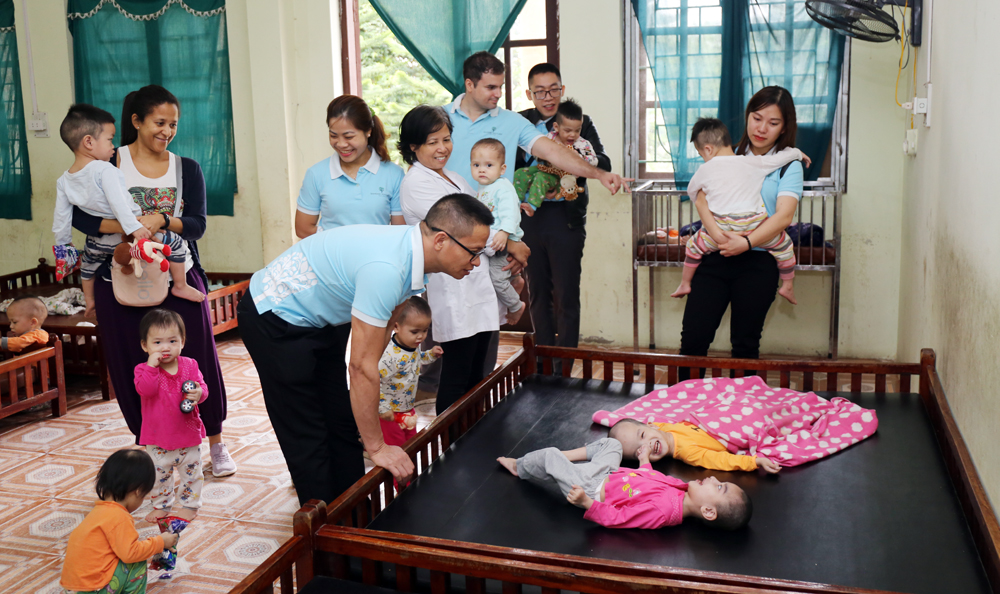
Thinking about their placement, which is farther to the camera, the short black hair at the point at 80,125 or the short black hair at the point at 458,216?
the short black hair at the point at 80,125

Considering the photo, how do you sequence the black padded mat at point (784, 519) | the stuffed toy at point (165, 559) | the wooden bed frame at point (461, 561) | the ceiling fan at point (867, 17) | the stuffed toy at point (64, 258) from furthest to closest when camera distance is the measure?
the ceiling fan at point (867, 17) < the stuffed toy at point (64, 258) < the stuffed toy at point (165, 559) < the black padded mat at point (784, 519) < the wooden bed frame at point (461, 561)

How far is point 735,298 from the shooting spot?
10.8ft

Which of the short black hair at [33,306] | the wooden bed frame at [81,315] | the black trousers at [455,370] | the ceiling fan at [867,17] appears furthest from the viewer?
the wooden bed frame at [81,315]

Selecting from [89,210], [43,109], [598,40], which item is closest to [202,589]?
[89,210]

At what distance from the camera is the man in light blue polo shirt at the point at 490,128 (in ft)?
10.5

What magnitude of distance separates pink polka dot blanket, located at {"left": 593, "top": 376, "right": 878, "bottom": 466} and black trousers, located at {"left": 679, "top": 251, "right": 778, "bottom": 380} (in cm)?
46

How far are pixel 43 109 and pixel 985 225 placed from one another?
238 inches

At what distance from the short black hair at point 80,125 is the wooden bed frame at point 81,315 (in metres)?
0.88

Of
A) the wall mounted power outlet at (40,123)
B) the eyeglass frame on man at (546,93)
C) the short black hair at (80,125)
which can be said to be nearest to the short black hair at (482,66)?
the eyeglass frame on man at (546,93)

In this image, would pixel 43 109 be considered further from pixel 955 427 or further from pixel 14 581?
pixel 955 427

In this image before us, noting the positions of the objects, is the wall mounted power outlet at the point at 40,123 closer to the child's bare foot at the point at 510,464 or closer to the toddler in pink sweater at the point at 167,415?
the toddler in pink sweater at the point at 167,415

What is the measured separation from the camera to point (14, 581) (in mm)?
2490

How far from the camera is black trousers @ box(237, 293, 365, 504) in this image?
2.24 meters

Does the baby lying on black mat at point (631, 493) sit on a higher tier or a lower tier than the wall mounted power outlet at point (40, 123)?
lower
